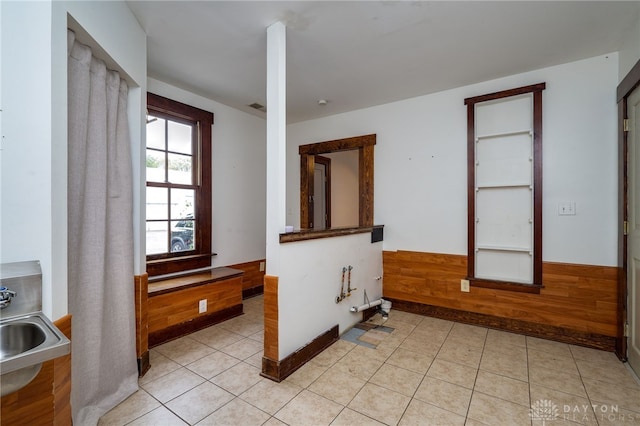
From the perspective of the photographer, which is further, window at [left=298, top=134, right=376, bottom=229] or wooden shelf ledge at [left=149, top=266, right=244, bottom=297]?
window at [left=298, top=134, right=376, bottom=229]

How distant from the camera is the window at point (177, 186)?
10.1 ft

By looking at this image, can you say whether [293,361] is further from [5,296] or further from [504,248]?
[504,248]

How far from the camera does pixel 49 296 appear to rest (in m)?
1.25

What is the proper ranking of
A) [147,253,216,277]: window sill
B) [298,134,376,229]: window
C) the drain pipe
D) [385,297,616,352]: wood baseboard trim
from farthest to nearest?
[298,134,376,229]: window, [147,253,216,277]: window sill, the drain pipe, [385,297,616,352]: wood baseboard trim

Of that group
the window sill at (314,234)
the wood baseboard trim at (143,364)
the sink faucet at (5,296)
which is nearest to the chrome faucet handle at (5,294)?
the sink faucet at (5,296)

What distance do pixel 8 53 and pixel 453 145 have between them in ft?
11.5

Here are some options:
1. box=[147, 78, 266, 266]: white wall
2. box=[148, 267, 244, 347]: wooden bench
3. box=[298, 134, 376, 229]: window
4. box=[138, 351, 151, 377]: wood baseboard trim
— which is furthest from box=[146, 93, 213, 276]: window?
box=[298, 134, 376, 229]: window

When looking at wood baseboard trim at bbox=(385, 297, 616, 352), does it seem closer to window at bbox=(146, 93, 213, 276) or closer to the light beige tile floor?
the light beige tile floor

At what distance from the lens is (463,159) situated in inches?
125

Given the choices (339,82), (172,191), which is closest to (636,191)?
(339,82)

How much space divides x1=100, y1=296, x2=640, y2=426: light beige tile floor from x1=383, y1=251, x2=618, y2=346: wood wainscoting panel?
25 cm

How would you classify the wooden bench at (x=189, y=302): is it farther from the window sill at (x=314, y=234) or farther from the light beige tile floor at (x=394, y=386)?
the window sill at (x=314, y=234)

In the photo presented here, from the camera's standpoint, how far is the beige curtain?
1547mm

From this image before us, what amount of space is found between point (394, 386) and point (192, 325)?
6.51 ft
